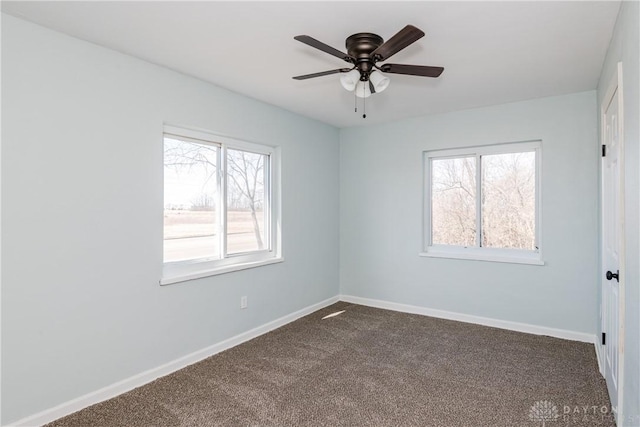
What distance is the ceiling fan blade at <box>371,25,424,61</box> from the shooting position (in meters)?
1.81

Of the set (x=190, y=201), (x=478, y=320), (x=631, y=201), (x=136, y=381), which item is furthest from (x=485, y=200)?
(x=136, y=381)

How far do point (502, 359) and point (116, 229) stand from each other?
333 cm

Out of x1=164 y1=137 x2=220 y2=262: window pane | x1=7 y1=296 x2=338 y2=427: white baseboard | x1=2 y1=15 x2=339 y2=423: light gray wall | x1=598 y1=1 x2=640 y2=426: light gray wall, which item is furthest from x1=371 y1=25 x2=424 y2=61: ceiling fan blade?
x1=7 y1=296 x2=338 y2=427: white baseboard

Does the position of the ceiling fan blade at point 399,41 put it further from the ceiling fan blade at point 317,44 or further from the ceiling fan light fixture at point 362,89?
the ceiling fan light fixture at point 362,89

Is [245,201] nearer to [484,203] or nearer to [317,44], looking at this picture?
[317,44]

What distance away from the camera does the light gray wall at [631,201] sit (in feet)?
5.28

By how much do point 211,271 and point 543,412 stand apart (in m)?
2.74

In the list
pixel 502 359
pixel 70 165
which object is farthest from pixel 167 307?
pixel 502 359

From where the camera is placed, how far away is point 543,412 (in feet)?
7.82

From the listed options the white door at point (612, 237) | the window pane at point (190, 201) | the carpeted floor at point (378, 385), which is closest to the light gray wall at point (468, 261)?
the carpeted floor at point (378, 385)

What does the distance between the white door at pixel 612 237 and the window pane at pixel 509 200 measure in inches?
39.2

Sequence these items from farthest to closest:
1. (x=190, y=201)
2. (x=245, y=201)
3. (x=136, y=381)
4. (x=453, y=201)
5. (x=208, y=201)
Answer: (x=453, y=201)
(x=245, y=201)
(x=208, y=201)
(x=190, y=201)
(x=136, y=381)

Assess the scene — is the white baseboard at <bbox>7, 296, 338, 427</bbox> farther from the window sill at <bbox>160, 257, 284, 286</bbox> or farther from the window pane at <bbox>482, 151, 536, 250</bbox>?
the window pane at <bbox>482, 151, 536, 250</bbox>

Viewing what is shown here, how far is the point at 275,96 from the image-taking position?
3.71 m
